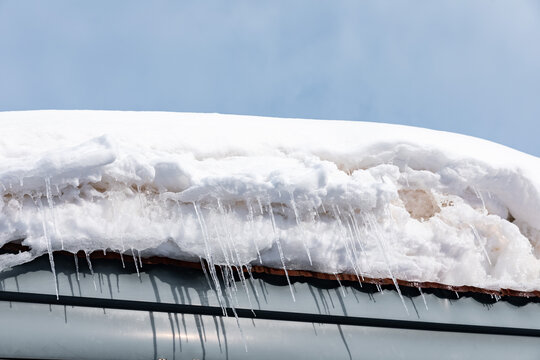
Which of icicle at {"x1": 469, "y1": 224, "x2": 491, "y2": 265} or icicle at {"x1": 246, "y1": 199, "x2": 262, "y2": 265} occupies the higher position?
icicle at {"x1": 246, "y1": 199, "x2": 262, "y2": 265}

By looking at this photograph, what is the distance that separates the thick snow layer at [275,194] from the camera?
6.27ft

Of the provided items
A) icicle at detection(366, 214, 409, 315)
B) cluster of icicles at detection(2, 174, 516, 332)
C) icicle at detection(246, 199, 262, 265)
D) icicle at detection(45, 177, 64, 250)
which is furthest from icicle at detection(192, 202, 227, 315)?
icicle at detection(366, 214, 409, 315)

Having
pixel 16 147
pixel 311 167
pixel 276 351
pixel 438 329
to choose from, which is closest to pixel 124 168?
pixel 16 147

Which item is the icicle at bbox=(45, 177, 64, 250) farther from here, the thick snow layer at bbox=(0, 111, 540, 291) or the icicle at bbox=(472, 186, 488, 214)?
the icicle at bbox=(472, 186, 488, 214)

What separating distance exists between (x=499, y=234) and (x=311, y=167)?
1.08m

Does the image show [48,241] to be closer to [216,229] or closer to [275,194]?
[216,229]

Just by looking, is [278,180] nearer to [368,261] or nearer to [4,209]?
[368,261]

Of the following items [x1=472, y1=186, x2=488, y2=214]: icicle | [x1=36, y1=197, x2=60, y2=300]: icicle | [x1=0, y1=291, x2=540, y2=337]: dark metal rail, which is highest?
[x1=36, y1=197, x2=60, y2=300]: icicle

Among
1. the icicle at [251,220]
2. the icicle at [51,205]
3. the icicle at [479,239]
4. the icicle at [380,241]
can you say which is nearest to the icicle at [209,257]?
the icicle at [251,220]

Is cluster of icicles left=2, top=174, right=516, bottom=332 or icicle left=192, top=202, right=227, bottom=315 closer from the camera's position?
cluster of icicles left=2, top=174, right=516, bottom=332

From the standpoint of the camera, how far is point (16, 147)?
1984mm

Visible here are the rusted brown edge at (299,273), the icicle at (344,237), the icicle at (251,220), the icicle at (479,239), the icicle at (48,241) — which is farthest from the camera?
the icicle at (479,239)

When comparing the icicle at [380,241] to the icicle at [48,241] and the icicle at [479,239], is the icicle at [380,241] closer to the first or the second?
the icicle at [479,239]

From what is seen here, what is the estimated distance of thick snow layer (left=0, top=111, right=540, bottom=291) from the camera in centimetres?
191
